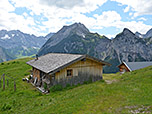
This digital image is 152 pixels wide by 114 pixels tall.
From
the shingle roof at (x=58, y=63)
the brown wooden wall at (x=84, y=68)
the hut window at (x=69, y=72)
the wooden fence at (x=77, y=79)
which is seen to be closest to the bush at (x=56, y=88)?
the wooden fence at (x=77, y=79)

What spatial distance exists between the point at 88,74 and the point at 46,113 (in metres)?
12.1

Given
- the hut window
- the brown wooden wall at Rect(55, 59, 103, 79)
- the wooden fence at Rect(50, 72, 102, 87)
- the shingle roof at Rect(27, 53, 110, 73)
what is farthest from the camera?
the hut window

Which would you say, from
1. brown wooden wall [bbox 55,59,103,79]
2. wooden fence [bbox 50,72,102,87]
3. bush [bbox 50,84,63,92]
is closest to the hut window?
brown wooden wall [bbox 55,59,103,79]

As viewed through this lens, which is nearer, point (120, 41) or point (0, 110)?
point (0, 110)

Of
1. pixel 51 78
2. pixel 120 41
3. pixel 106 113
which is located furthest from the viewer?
pixel 120 41

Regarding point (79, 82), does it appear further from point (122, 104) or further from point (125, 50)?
point (125, 50)

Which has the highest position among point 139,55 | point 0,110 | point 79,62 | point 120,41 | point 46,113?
point 120,41

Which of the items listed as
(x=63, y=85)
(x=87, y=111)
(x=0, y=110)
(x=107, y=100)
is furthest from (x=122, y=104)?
(x=0, y=110)

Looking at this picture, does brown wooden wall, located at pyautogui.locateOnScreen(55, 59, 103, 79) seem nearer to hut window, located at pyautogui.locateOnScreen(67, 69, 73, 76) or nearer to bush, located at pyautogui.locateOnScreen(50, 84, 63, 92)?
hut window, located at pyautogui.locateOnScreen(67, 69, 73, 76)

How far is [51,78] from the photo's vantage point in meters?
18.2

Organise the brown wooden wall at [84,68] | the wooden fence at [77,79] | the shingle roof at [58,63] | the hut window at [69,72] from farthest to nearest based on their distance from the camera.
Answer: the hut window at [69,72]
the brown wooden wall at [84,68]
the wooden fence at [77,79]
the shingle roof at [58,63]

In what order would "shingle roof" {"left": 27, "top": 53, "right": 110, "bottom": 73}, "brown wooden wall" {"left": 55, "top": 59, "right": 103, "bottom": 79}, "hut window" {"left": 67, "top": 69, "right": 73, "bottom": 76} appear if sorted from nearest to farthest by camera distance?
"shingle roof" {"left": 27, "top": 53, "right": 110, "bottom": 73}
"brown wooden wall" {"left": 55, "top": 59, "right": 103, "bottom": 79}
"hut window" {"left": 67, "top": 69, "right": 73, "bottom": 76}

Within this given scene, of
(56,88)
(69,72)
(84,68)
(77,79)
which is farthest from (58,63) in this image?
(84,68)

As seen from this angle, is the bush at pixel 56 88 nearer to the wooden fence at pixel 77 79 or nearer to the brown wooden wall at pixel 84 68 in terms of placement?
the wooden fence at pixel 77 79
